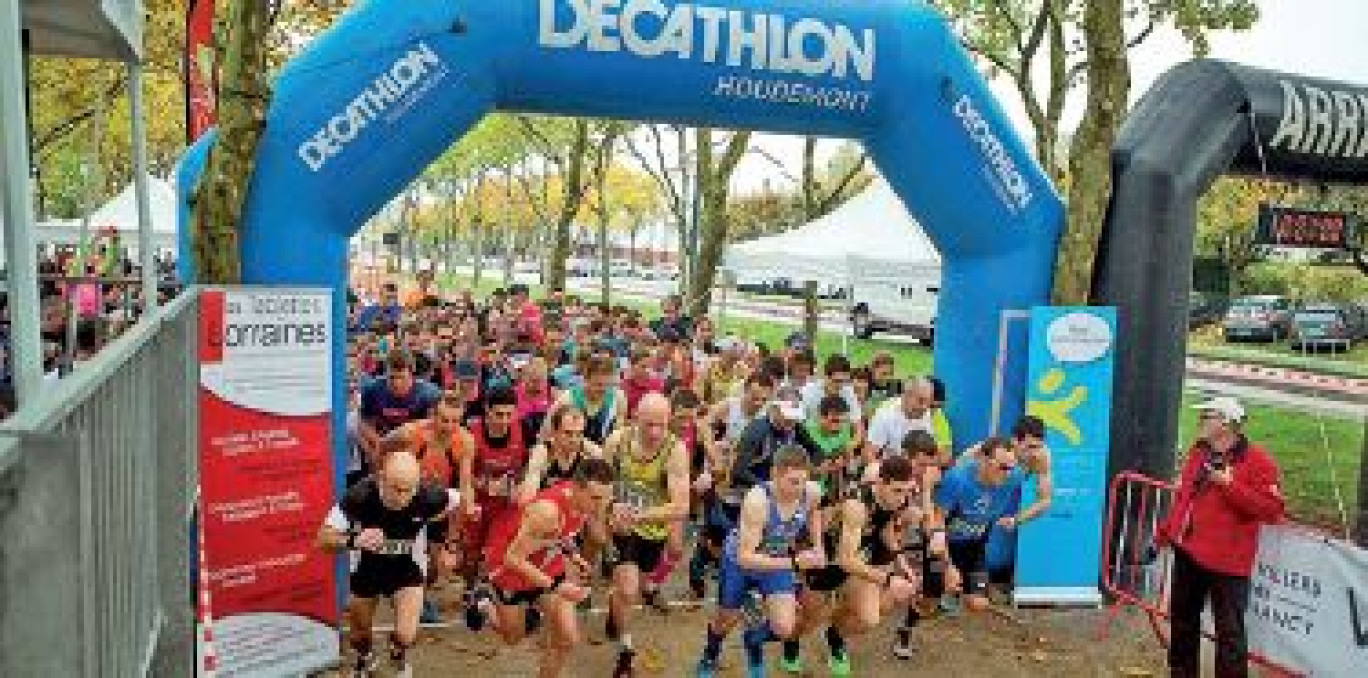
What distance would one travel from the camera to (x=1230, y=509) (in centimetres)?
677

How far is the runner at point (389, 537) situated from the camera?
611 cm

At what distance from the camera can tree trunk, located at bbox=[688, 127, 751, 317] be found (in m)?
20.7

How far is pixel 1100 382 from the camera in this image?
934 cm

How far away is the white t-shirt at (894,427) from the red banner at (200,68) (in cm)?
528

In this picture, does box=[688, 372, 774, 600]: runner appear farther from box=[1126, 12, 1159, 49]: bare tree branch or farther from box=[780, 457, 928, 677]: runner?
box=[1126, 12, 1159, 49]: bare tree branch

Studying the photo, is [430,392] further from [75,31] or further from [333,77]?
[75,31]

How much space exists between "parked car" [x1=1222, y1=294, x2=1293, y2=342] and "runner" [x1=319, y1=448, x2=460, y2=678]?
1475 inches

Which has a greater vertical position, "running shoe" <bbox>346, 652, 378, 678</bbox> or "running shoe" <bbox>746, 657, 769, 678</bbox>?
"running shoe" <bbox>346, 652, 378, 678</bbox>

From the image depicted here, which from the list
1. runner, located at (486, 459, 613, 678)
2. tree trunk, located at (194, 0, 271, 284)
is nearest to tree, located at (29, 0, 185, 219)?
tree trunk, located at (194, 0, 271, 284)

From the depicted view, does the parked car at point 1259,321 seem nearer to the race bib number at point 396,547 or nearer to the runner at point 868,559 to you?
the runner at point 868,559

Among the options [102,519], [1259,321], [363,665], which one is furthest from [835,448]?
[1259,321]

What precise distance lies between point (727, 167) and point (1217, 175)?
1216cm

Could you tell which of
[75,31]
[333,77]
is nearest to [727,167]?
[333,77]

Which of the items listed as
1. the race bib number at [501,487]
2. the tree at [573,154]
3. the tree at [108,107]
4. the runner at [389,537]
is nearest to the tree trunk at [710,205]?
the tree at [573,154]
